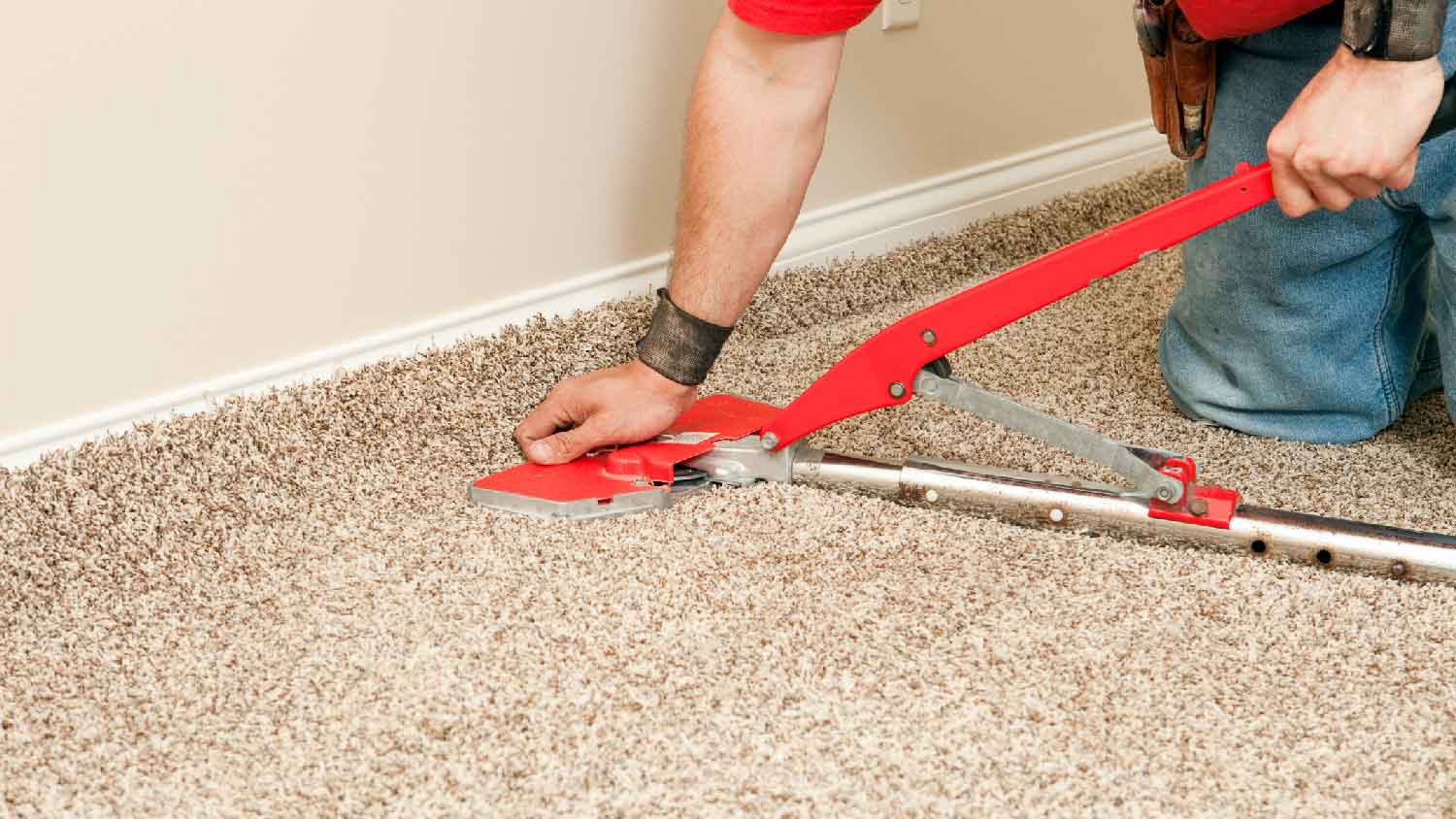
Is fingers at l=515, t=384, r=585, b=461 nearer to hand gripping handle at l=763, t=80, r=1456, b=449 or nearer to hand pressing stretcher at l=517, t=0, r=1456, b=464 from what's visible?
hand pressing stretcher at l=517, t=0, r=1456, b=464

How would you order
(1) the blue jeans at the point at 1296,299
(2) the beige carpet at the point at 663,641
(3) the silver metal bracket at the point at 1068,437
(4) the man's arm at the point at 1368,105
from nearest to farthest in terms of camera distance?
(2) the beige carpet at the point at 663,641
(4) the man's arm at the point at 1368,105
(3) the silver metal bracket at the point at 1068,437
(1) the blue jeans at the point at 1296,299

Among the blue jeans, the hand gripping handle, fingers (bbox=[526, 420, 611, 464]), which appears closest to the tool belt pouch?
the blue jeans

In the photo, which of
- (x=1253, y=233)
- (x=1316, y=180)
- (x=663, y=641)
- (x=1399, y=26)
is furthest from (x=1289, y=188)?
(x=663, y=641)

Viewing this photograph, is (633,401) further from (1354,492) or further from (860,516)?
(1354,492)

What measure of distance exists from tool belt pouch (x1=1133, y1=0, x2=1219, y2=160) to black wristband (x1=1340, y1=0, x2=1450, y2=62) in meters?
0.33

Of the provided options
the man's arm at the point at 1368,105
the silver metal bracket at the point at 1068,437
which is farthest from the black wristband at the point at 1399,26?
the silver metal bracket at the point at 1068,437

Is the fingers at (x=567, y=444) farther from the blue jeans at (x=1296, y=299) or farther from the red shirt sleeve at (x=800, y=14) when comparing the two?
the blue jeans at (x=1296, y=299)

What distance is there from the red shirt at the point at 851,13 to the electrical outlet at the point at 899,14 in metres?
0.58

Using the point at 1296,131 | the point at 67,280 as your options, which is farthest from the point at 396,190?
the point at 1296,131

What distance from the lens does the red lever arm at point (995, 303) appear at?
43.1 inches

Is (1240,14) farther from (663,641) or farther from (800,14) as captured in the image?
(663,641)

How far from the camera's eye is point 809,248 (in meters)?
1.83

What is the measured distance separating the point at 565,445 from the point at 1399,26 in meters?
0.77

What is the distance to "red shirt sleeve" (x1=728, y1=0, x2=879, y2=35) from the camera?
3.92ft
